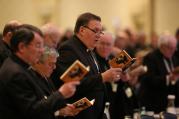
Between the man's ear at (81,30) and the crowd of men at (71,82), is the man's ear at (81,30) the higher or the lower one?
the higher one

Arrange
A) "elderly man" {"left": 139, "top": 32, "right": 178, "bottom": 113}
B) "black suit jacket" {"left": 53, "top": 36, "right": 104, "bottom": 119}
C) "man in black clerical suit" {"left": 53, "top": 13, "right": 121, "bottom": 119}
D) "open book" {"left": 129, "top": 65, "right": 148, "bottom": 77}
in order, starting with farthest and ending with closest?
"elderly man" {"left": 139, "top": 32, "right": 178, "bottom": 113} < "open book" {"left": 129, "top": 65, "right": 148, "bottom": 77} < "man in black clerical suit" {"left": 53, "top": 13, "right": 121, "bottom": 119} < "black suit jacket" {"left": 53, "top": 36, "right": 104, "bottom": 119}

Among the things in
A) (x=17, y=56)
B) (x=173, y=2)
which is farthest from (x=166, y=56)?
(x=173, y=2)

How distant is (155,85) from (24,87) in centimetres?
376

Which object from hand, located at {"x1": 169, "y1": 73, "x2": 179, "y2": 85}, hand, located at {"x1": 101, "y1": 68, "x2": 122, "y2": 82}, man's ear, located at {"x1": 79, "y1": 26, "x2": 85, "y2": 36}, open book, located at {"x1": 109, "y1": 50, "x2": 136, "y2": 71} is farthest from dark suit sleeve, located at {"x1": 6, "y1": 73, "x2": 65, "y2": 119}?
hand, located at {"x1": 169, "y1": 73, "x2": 179, "y2": 85}

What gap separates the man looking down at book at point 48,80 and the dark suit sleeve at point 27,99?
81 mm

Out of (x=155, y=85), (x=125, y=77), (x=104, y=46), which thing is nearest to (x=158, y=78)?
(x=155, y=85)

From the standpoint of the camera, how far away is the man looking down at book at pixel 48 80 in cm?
365

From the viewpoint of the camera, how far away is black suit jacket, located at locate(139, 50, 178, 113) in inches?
283

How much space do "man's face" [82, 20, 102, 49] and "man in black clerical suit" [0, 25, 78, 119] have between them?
115cm

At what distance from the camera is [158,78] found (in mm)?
7141

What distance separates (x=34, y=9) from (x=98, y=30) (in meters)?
8.24

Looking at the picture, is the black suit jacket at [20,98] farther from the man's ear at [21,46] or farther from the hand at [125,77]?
the hand at [125,77]

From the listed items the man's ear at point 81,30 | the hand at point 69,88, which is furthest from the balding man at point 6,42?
the hand at point 69,88

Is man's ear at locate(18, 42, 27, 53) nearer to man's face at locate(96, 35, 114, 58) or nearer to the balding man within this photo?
the balding man
